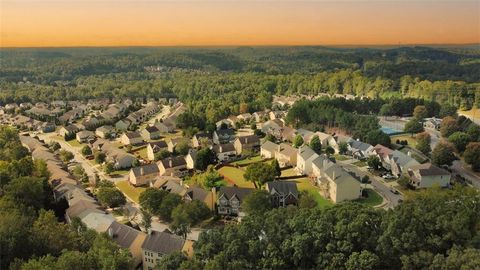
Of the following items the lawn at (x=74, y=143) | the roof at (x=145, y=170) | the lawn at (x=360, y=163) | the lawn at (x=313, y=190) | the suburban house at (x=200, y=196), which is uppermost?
the suburban house at (x=200, y=196)

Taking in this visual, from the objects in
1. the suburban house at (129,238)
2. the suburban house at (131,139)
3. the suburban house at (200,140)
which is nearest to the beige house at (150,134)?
the suburban house at (131,139)

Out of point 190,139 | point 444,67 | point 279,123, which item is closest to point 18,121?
point 190,139

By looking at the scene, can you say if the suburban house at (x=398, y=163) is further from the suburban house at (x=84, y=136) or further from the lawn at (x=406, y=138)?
the suburban house at (x=84, y=136)

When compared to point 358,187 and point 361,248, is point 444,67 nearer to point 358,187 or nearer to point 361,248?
point 358,187

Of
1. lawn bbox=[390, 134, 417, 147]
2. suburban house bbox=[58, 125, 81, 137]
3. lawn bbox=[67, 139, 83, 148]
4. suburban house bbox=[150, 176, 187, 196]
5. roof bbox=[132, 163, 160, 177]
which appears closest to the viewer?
suburban house bbox=[150, 176, 187, 196]

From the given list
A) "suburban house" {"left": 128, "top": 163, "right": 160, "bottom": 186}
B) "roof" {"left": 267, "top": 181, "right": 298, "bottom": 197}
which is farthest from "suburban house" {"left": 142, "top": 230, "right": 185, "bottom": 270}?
"suburban house" {"left": 128, "top": 163, "right": 160, "bottom": 186}

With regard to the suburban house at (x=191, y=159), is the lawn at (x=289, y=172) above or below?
below

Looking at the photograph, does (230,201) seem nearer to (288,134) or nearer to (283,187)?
(283,187)

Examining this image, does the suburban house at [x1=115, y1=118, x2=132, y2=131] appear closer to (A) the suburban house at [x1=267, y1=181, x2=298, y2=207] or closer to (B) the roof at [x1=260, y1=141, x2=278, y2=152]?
(B) the roof at [x1=260, y1=141, x2=278, y2=152]

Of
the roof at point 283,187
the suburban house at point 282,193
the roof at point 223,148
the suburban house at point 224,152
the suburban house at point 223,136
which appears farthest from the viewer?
the suburban house at point 223,136
